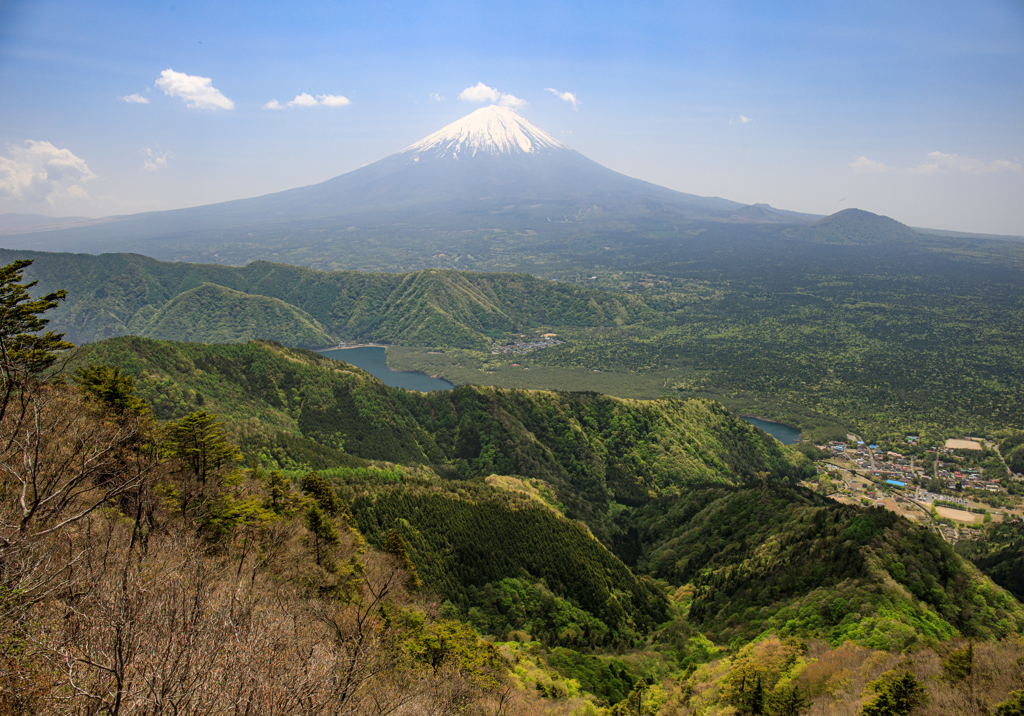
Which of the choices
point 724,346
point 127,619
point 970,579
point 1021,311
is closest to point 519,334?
point 724,346

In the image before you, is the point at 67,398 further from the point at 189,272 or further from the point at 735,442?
the point at 189,272

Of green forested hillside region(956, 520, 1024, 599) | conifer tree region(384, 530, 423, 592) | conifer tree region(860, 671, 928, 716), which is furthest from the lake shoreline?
conifer tree region(860, 671, 928, 716)

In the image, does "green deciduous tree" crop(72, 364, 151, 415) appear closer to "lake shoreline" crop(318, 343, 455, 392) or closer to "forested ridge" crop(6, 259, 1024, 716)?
"forested ridge" crop(6, 259, 1024, 716)

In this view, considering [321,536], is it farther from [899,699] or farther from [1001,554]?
[1001,554]

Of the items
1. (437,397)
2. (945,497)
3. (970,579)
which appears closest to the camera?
(970,579)

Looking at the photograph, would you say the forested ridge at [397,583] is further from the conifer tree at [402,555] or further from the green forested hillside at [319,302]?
the green forested hillside at [319,302]

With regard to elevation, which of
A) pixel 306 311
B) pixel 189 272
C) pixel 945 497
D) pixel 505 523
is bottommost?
pixel 945 497

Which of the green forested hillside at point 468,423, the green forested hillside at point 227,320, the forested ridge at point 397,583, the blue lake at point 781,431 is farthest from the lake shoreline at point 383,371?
the blue lake at point 781,431
